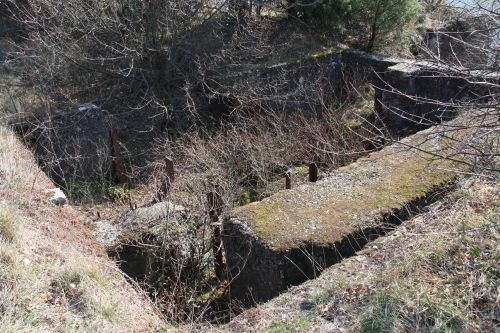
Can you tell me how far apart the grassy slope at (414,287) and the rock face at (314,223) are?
0.36m

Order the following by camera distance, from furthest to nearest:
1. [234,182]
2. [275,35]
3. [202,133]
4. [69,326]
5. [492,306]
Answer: [275,35], [202,133], [234,182], [69,326], [492,306]

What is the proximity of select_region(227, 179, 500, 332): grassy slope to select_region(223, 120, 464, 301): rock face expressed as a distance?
36cm

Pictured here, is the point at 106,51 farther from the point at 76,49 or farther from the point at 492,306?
the point at 492,306

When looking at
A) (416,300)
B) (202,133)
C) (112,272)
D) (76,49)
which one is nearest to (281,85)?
(202,133)

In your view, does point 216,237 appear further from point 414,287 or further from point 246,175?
point 414,287

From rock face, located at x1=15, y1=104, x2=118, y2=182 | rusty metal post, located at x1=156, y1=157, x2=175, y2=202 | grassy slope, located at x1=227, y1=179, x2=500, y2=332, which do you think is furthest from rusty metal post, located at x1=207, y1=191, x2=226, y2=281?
rock face, located at x1=15, y1=104, x2=118, y2=182

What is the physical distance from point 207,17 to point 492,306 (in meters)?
9.44

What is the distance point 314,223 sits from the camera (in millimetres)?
5176

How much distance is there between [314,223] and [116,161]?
462 cm

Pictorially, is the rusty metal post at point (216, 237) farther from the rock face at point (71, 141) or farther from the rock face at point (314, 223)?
the rock face at point (71, 141)

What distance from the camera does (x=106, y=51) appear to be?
34.4 ft

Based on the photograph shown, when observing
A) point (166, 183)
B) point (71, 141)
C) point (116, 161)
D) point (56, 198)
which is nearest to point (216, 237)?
point (166, 183)

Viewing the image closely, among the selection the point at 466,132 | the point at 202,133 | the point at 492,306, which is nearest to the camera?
the point at 492,306

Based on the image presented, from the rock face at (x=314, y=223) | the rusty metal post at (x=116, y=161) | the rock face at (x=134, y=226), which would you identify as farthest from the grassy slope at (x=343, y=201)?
the rusty metal post at (x=116, y=161)
